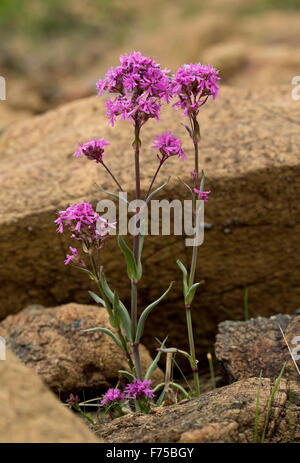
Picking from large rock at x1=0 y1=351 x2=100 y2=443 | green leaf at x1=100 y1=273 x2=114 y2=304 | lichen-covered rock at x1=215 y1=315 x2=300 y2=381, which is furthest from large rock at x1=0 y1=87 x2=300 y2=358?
large rock at x1=0 y1=351 x2=100 y2=443

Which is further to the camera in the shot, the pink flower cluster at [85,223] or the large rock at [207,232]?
the large rock at [207,232]

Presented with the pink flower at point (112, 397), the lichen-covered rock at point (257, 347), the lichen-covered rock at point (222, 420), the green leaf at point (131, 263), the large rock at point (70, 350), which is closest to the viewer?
the lichen-covered rock at point (222, 420)

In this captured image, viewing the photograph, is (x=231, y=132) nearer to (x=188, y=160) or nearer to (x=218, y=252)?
(x=188, y=160)

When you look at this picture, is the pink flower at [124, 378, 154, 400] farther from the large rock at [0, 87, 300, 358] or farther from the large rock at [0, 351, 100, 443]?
the large rock at [0, 87, 300, 358]

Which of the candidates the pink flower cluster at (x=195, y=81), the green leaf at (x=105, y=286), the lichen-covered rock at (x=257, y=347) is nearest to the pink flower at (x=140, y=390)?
the green leaf at (x=105, y=286)

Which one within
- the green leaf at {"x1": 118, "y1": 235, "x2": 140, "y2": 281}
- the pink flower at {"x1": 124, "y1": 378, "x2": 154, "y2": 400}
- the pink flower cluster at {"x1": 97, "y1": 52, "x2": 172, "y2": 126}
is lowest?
the pink flower at {"x1": 124, "y1": 378, "x2": 154, "y2": 400}

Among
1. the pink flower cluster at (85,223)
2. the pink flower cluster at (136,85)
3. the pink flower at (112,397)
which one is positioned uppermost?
the pink flower cluster at (136,85)

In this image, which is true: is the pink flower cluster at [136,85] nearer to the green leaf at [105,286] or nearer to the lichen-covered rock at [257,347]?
the green leaf at [105,286]
